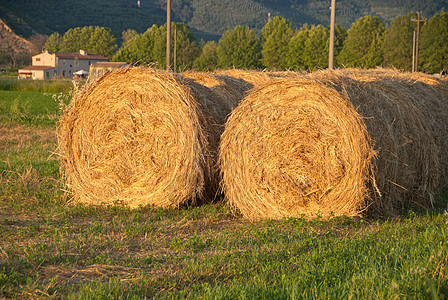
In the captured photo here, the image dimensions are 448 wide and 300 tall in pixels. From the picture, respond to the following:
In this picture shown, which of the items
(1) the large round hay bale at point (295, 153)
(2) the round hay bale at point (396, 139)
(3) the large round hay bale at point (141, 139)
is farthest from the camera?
(3) the large round hay bale at point (141, 139)

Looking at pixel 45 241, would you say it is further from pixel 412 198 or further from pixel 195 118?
pixel 412 198

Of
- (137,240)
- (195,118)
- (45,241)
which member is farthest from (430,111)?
(45,241)

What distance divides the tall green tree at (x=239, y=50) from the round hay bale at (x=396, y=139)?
2997 inches

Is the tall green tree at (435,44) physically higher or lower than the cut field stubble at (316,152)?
higher

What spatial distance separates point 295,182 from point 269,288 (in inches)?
126

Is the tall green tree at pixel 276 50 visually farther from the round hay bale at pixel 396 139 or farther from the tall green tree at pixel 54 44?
the round hay bale at pixel 396 139

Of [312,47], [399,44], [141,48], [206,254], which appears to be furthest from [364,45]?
[206,254]

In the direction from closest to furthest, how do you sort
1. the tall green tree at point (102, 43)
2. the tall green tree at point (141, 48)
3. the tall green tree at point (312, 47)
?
the tall green tree at point (312, 47)
the tall green tree at point (141, 48)
the tall green tree at point (102, 43)

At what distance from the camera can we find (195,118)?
313 inches

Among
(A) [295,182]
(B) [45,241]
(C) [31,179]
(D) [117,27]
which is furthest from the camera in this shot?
(D) [117,27]

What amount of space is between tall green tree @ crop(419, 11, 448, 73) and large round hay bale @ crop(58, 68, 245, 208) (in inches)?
2329

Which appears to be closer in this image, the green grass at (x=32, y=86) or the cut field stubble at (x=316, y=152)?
the cut field stubble at (x=316, y=152)

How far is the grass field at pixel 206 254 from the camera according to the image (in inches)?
177

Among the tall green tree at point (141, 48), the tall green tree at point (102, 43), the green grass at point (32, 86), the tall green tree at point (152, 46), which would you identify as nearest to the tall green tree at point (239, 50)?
the tall green tree at point (152, 46)
